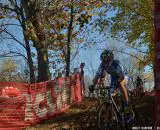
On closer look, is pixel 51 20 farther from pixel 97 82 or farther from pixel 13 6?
pixel 97 82

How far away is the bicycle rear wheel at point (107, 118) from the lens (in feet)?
28.9

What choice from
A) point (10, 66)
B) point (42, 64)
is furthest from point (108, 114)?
point (10, 66)

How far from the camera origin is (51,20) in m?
32.2

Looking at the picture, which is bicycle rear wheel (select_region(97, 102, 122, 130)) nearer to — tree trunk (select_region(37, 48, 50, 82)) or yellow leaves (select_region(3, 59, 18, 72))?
tree trunk (select_region(37, 48, 50, 82))

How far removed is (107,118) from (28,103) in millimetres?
6682

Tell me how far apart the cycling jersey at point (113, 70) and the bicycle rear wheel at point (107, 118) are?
0.61 meters

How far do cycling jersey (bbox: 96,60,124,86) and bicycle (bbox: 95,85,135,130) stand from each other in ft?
0.94

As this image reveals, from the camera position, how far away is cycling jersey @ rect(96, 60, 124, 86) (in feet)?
29.8

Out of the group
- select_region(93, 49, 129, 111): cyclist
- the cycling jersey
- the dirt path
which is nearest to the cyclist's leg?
select_region(93, 49, 129, 111): cyclist

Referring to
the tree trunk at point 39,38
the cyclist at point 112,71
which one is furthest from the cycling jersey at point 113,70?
the tree trunk at point 39,38

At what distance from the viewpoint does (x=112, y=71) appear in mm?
9398

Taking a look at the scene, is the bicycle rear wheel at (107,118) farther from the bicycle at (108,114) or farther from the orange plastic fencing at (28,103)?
the orange plastic fencing at (28,103)

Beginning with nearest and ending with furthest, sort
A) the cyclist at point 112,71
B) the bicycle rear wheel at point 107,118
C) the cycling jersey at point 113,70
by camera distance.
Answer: the bicycle rear wheel at point 107,118 → the cyclist at point 112,71 → the cycling jersey at point 113,70

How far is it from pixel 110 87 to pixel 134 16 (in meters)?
28.9
